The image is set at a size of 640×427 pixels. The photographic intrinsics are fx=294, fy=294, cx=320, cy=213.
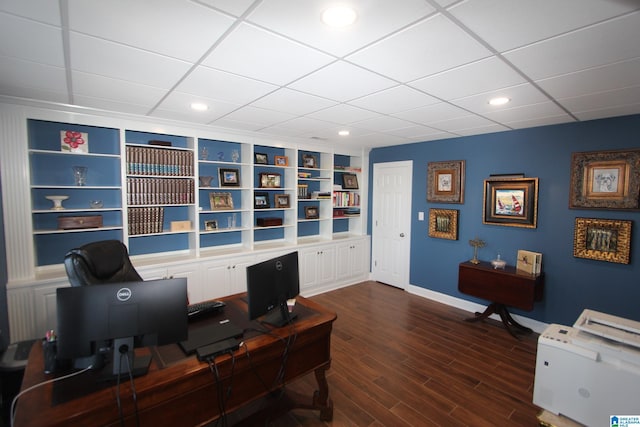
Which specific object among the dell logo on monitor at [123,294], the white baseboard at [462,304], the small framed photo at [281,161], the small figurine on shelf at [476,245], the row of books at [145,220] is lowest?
the white baseboard at [462,304]

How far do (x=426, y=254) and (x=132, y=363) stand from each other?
4.16 m

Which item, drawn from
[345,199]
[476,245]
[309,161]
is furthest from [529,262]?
[309,161]

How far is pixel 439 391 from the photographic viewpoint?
8.16ft

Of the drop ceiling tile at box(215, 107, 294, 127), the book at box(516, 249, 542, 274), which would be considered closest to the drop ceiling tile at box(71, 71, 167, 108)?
the drop ceiling tile at box(215, 107, 294, 127)

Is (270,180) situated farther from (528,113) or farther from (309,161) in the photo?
(528,113)

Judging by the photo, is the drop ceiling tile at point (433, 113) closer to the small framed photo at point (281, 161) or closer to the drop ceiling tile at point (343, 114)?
the drop ceiling tile at point (343, 114)

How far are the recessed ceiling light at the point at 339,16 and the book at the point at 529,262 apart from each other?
340 centimetres

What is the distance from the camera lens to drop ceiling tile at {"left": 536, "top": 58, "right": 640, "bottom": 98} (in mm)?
1821

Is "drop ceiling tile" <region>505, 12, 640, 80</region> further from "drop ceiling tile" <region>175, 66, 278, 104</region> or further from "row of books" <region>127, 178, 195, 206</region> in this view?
"row of books" <region>127, 178, 195, 206</region>

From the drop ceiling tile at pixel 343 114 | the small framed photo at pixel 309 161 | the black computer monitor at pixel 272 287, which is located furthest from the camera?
the small framed photo at pixel 309 161

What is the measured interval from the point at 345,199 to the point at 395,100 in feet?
9.51

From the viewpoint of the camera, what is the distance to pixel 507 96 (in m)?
2.39

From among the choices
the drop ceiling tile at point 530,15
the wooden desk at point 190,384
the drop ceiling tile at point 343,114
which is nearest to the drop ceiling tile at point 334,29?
the drop ceiling tile at point 530,15

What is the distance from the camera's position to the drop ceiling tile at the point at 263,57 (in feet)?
5.08
